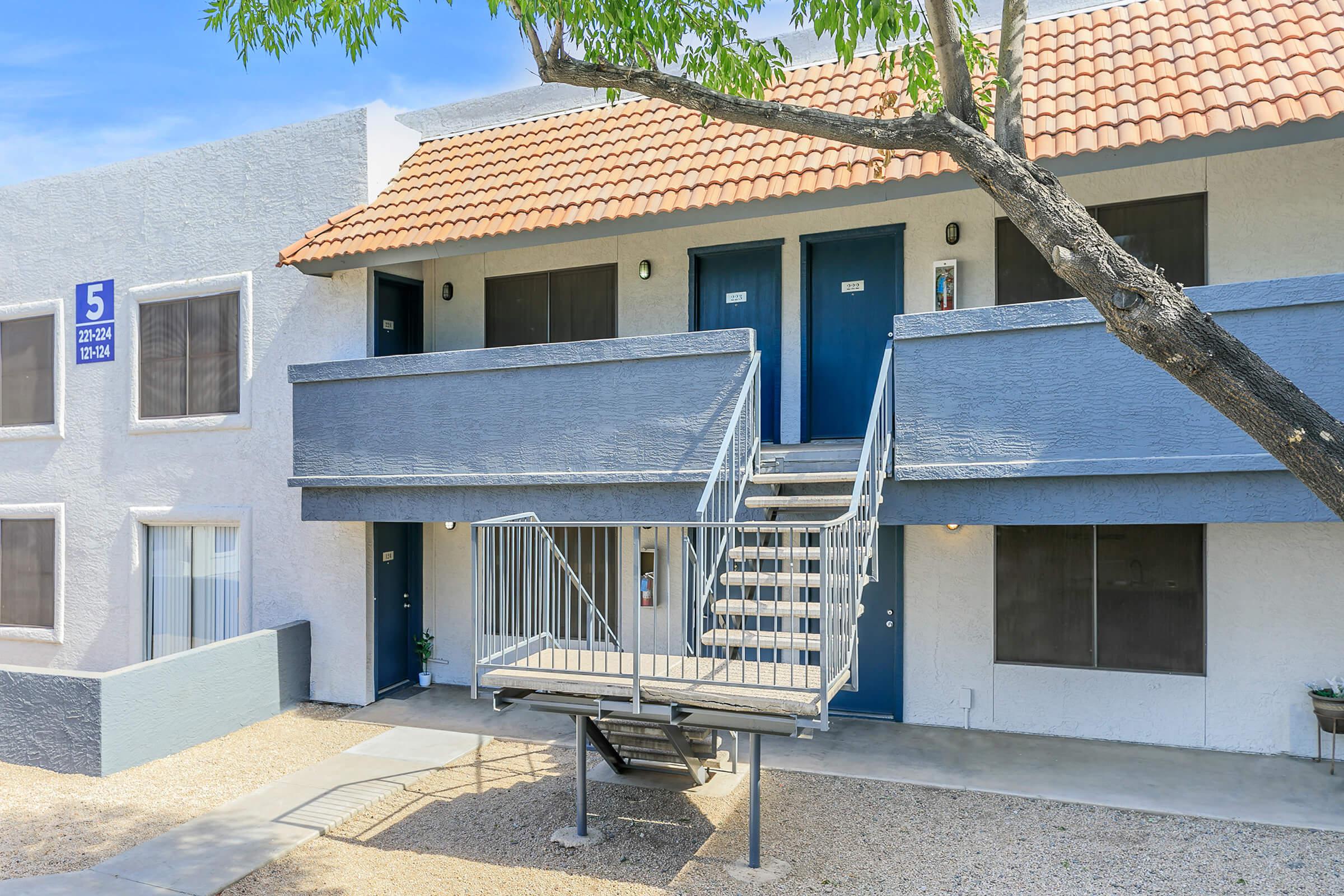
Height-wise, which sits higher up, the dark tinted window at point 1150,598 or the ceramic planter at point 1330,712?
the dark tinted window at point 1150,598

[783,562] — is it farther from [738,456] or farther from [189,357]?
[189,357]

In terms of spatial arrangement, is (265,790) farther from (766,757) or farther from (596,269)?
(596,269)

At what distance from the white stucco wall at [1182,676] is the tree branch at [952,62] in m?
5.18

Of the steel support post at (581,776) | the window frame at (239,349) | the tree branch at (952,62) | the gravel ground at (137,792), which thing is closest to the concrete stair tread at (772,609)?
the steel support post at (581,776)

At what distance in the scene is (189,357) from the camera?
12016mm

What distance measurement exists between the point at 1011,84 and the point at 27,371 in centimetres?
1387

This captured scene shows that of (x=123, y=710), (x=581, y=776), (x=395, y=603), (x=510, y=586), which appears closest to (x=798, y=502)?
(x=581, y=776)

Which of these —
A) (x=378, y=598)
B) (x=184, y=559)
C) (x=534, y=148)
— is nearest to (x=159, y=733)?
(x=378, y=598)

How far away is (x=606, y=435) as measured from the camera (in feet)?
28.2

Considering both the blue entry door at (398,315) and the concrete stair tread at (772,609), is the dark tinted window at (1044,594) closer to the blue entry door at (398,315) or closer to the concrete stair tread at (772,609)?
the concrete stair tread at (772,609)

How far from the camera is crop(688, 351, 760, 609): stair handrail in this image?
761cm

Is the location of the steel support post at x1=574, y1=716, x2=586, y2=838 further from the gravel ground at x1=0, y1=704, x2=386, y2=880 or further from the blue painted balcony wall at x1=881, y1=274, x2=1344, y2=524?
the gravel ground at x1=0, y1=704, x2=386, y2=880

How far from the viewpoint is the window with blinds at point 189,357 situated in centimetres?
1174

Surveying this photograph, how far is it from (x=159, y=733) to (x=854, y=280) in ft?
27.1
